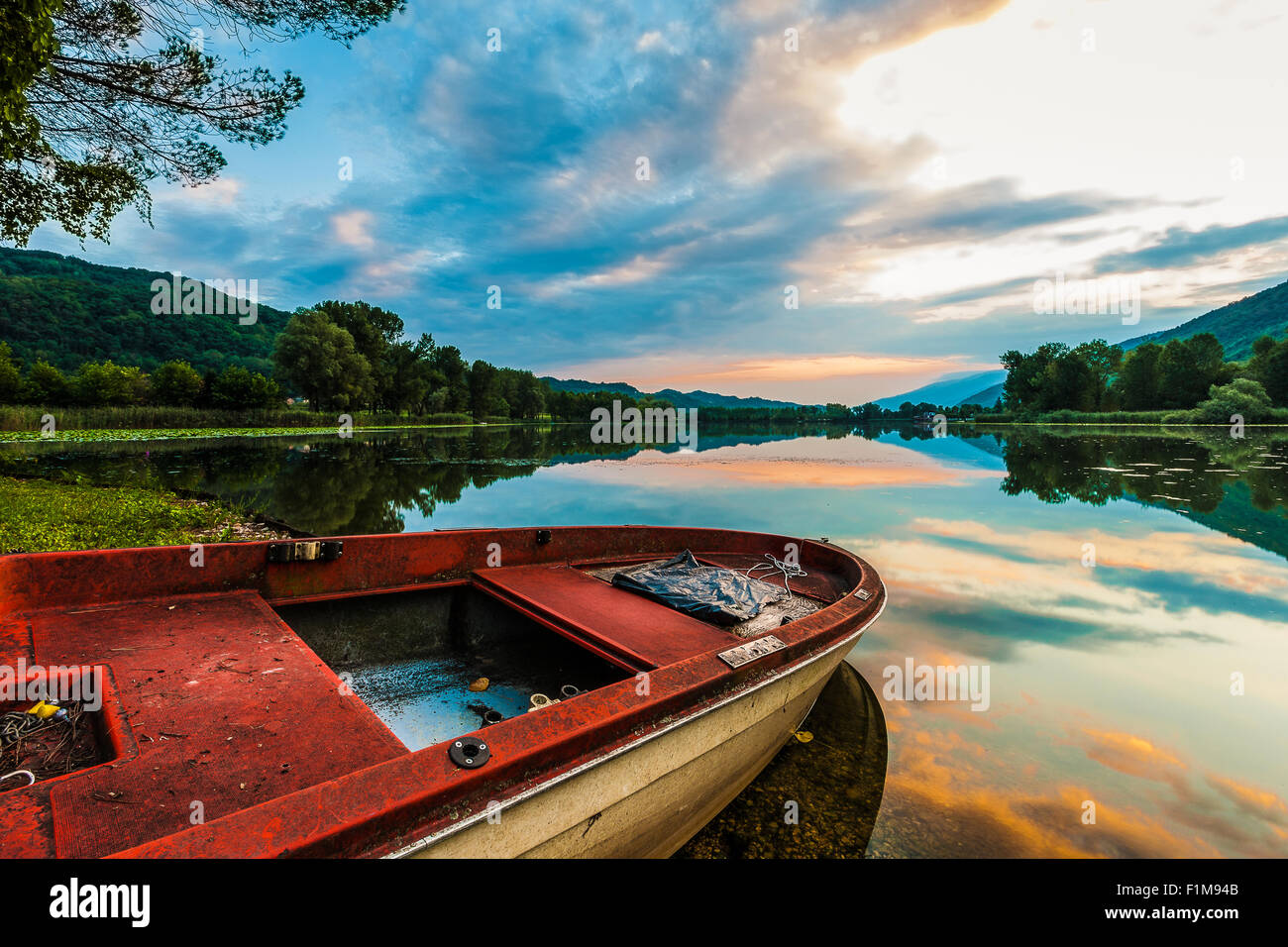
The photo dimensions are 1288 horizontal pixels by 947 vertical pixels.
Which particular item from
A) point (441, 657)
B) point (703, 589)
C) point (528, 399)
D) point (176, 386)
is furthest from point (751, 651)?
point (528, 399)

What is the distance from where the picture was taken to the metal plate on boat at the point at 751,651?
2.99 meters

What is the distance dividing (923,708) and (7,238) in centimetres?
1604

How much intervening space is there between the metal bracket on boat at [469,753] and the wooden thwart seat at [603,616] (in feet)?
4.77

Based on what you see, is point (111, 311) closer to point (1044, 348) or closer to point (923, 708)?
point (923, 708)

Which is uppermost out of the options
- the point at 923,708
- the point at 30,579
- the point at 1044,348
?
the point at 1044,348

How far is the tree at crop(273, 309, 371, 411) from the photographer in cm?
4941

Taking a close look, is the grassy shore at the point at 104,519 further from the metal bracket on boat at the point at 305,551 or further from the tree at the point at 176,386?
the tree at the point at 176,386

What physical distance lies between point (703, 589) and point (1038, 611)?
18.3 ft

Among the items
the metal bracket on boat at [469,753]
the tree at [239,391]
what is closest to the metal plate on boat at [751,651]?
the metal bracket on boat at [469,753]

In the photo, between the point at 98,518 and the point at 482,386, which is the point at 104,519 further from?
the point at 482,386

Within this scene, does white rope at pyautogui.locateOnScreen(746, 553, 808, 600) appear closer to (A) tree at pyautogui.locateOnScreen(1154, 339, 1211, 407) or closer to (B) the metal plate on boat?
(B) the metal plate on boat

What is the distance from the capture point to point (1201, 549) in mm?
10344

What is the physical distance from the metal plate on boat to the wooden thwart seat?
377 mm
